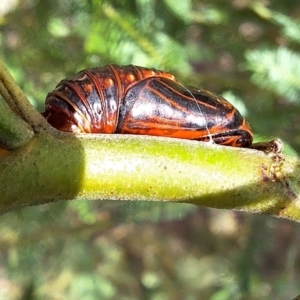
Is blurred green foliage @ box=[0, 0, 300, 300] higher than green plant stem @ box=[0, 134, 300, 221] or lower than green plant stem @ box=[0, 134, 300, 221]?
lower

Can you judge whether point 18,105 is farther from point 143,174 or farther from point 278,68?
point 278,68

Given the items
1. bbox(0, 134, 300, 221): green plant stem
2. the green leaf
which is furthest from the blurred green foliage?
bbox(0, 134, 300, 221): green plant stem

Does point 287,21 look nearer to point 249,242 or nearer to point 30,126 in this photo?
point 249,242

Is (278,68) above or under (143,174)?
under

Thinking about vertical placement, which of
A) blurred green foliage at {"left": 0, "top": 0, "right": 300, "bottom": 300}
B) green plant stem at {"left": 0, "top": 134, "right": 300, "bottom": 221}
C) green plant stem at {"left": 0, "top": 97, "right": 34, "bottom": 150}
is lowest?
blurred green foliage at {"left": 0, "top": 0, "right": 300, "bottom": 300}

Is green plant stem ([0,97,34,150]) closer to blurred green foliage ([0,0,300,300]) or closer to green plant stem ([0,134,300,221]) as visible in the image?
green plant stem ([0,134,300,221])

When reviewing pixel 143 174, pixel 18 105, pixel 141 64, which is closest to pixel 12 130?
pixel 18 105
